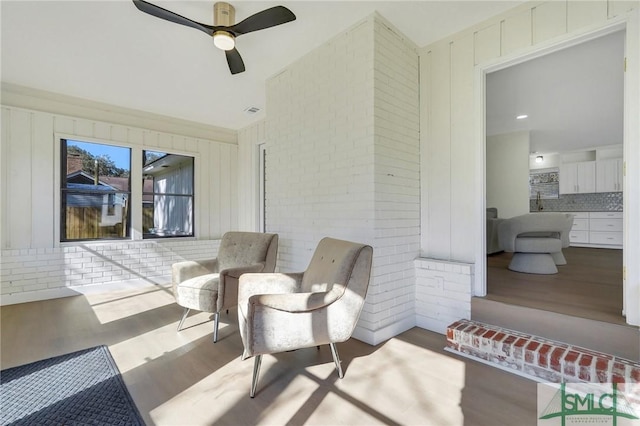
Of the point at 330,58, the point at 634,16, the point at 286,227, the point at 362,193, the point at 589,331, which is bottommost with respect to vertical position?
the point at 589,331

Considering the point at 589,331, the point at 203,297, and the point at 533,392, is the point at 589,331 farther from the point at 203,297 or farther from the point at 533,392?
the point at 203,297

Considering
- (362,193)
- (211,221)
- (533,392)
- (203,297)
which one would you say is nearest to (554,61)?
(362,193)

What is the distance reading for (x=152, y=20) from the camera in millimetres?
2508

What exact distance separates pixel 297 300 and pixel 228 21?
7.48ft

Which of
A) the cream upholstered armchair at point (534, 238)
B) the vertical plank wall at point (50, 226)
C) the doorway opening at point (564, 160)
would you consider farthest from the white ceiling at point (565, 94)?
the vertical plank wall at point (50, 226)

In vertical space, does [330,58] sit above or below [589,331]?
above

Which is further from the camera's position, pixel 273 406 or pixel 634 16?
pixel 634 16

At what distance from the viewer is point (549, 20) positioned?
2.28 meters

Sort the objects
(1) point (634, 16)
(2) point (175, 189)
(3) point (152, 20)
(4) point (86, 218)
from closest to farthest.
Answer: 1. (1) point (634, 16)
2. (3) point (152, 20)
3. (4) point (86, 218)
4. (2) point (175, 189)

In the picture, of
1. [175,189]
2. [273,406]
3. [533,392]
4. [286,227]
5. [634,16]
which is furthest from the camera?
[175,189]

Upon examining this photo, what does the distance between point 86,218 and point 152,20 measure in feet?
10.3

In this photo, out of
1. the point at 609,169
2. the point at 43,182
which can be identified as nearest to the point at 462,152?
the point at 43,182

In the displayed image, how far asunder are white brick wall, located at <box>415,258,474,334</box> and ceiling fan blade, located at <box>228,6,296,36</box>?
243cm

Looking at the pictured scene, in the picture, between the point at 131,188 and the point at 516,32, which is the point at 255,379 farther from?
the point at 131,188
